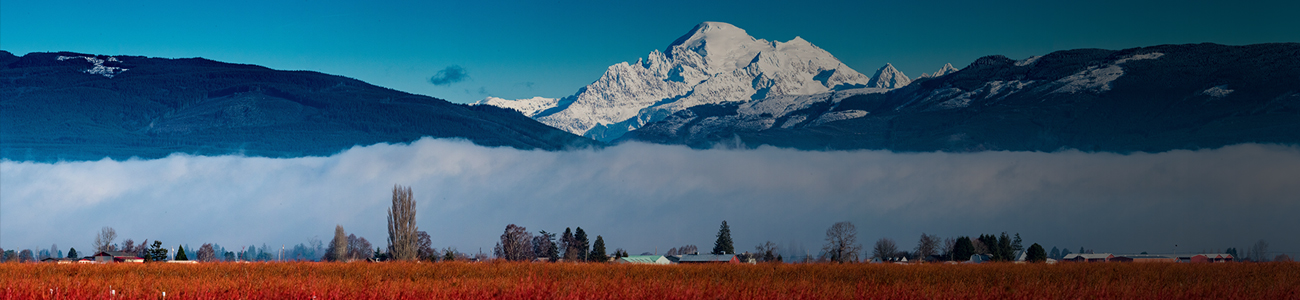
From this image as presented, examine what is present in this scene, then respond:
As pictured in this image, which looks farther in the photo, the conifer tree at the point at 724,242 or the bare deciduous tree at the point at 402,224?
the conifer tree at the point at 724,242

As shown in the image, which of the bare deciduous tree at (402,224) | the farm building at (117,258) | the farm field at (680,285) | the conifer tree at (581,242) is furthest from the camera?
the conifer tree at (581,242)

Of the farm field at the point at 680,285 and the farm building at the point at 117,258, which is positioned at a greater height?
the farm building at the point at 117,258

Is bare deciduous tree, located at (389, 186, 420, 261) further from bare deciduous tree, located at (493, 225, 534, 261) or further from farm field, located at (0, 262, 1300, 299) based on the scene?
farm field, located at (0, 262, 1300, 299)

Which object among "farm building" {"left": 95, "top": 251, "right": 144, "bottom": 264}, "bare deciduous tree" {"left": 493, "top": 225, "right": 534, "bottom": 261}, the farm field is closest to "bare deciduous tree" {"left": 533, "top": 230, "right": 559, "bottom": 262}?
"bare deciduous tree" {"left": 493, "top": 225, "right": 534, "bottom": 261}

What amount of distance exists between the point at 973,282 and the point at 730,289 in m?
11.3

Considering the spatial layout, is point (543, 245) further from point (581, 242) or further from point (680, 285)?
point (680, 285)

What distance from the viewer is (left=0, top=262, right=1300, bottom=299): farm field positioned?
88.6ft

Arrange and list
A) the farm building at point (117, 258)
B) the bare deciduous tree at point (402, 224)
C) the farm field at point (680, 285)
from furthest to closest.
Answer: the bare deciduous tree at point (402, 224)
the farm building at point (117, 258)
the farm field at point (680, 285)

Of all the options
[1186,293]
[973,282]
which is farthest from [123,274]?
[1186,293]

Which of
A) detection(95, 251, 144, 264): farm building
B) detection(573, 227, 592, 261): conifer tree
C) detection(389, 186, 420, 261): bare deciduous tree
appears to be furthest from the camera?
detection(573, 227, 592, 261): conifer tree

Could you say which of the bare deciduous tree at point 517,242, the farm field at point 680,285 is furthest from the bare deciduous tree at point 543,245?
the farm field at point 680,285

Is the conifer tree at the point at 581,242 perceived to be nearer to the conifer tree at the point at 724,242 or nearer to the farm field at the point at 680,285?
the conifer tree at the point at 724,242

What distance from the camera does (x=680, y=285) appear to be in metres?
29.5

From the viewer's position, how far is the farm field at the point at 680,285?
27016 millimetres
